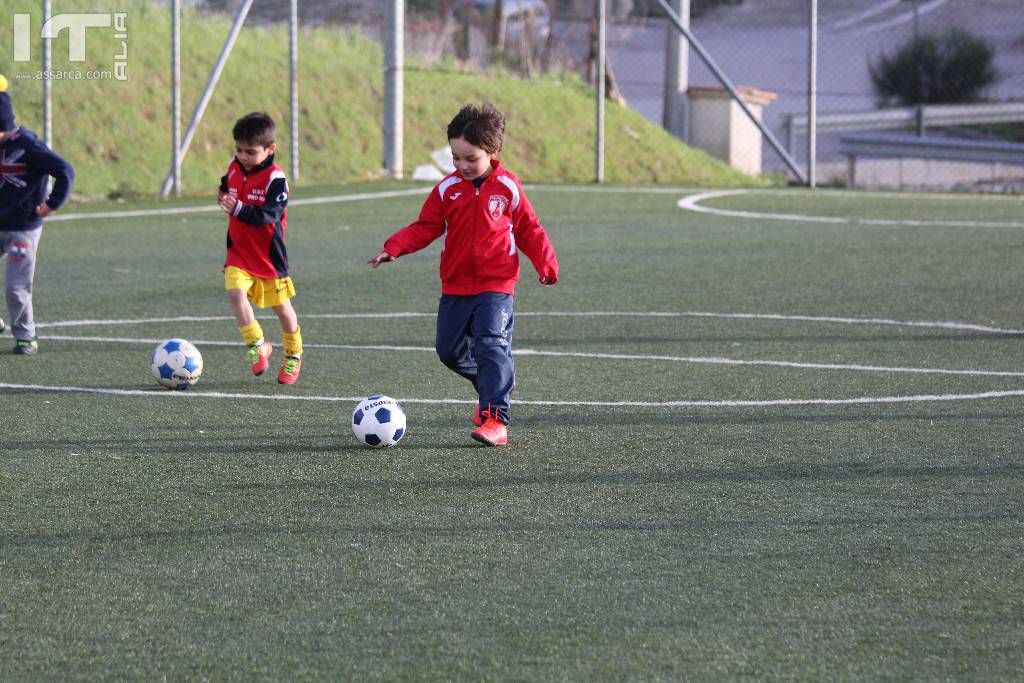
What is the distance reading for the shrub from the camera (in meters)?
38.3

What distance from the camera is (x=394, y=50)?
21.6m

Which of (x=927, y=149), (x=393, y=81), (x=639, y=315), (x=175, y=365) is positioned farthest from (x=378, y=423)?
(x=927, y=149)

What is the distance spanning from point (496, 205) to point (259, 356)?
2010mm

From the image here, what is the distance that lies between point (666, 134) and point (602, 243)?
47.2ft

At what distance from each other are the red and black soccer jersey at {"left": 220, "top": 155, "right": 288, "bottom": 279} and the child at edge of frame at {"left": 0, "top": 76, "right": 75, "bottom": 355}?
1242 millimetres

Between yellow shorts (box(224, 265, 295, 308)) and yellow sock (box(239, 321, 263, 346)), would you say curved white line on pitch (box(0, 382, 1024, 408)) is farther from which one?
yellow shorts (box(224, 265, 295, 308))

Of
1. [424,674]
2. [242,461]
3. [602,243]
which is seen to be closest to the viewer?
[424,674]

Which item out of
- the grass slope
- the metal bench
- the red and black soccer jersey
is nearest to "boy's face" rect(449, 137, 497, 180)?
the red and black soccer jersey

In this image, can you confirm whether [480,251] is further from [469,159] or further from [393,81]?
[393,81]

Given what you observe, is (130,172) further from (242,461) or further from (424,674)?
(424,674)

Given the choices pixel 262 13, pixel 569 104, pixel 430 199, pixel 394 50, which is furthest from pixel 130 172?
pixel 430 199

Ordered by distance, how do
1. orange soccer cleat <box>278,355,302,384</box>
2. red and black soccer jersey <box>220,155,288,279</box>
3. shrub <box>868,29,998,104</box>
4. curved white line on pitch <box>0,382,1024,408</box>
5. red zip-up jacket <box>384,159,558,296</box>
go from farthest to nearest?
shrub <box>868,29,998,104</box> → red and black soccer jersey <box>220,155,288,279</box> → orange soccer cleat <box>278,355,302,384</box> → curved white line on pitch <box>0,382,1024,408</box> → red zip-up jacket <box>384,159,558,296</box>

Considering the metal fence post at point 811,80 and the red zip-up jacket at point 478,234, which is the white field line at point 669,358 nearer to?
the red zip-up jacket at point 478,234

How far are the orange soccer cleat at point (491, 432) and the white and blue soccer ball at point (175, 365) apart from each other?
1862 millimetres
